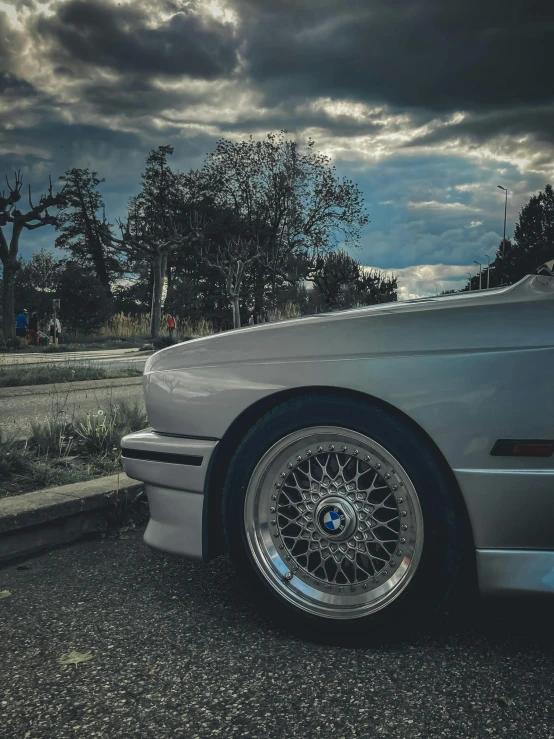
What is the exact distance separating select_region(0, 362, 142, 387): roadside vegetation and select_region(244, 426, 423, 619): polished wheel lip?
32.5 ft

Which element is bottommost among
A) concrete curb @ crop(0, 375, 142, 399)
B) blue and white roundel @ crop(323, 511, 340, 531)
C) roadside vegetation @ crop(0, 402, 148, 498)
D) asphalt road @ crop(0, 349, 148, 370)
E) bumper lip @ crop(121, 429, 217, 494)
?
asphalt road @ crop(0, 349, 148, 370)

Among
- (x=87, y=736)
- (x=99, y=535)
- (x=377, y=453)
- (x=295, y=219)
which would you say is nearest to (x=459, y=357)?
(x=377, y=453)

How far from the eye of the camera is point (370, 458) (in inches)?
98.1

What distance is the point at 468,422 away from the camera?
231 centimetres

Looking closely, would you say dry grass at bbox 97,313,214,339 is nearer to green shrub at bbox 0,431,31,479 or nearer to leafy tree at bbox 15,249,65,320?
leafy tree at bbox 15,249,65,320

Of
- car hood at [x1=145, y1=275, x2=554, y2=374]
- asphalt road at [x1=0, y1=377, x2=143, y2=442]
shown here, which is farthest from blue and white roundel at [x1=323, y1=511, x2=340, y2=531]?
asphalt road at [x1=0, y1=377, x2=143, y2=442]

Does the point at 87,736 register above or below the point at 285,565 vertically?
below

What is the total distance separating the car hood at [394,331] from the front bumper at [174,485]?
32 cm

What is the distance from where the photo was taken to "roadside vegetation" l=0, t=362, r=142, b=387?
11.9m

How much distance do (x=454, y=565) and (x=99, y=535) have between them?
213cm

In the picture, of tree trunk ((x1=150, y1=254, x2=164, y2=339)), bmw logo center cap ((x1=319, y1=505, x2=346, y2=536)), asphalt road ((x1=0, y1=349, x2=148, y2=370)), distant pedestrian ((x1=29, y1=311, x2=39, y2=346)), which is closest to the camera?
bmw logo center cap ((x1=319, y1=505, x2=346, y2=536))

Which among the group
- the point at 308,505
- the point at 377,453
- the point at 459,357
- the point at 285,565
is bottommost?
the point at 285,565

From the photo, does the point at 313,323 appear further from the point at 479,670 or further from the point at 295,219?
the point at 295,219

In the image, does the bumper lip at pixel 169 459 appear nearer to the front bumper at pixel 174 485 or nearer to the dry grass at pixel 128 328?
the front bumper at pixel 174 485
